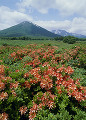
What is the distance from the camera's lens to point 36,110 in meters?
2.41

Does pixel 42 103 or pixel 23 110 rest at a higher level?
pixel 42 103

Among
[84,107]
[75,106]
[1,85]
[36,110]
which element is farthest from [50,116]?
[1,85]

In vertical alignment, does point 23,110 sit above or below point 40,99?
below

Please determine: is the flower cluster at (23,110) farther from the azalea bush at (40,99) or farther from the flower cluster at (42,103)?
the flower cluster at (42,103)

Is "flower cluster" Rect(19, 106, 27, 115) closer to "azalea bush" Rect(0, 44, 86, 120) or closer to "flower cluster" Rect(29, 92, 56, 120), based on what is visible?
"azalea bush" Rect(0, 44, 86, 120)

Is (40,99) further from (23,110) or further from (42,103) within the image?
(23,110)

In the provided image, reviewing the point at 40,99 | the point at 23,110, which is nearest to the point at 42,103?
the point at 40,99

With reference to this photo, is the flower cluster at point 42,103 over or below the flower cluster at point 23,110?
over

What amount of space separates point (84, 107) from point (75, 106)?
0.26 meters

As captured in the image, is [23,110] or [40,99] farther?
[40,99]

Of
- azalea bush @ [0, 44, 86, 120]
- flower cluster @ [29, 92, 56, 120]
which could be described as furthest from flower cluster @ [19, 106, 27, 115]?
flower cluster @ [29, 92, 56, 120]

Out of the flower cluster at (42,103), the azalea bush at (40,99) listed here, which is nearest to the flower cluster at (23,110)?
the azalea bush at (40,99)

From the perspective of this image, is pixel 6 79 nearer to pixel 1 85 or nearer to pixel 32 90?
pixel 1 85

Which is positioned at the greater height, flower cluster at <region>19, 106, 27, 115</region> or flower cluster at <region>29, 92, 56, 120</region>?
flower cluster at <region>29, 92, 56, 120</region>
